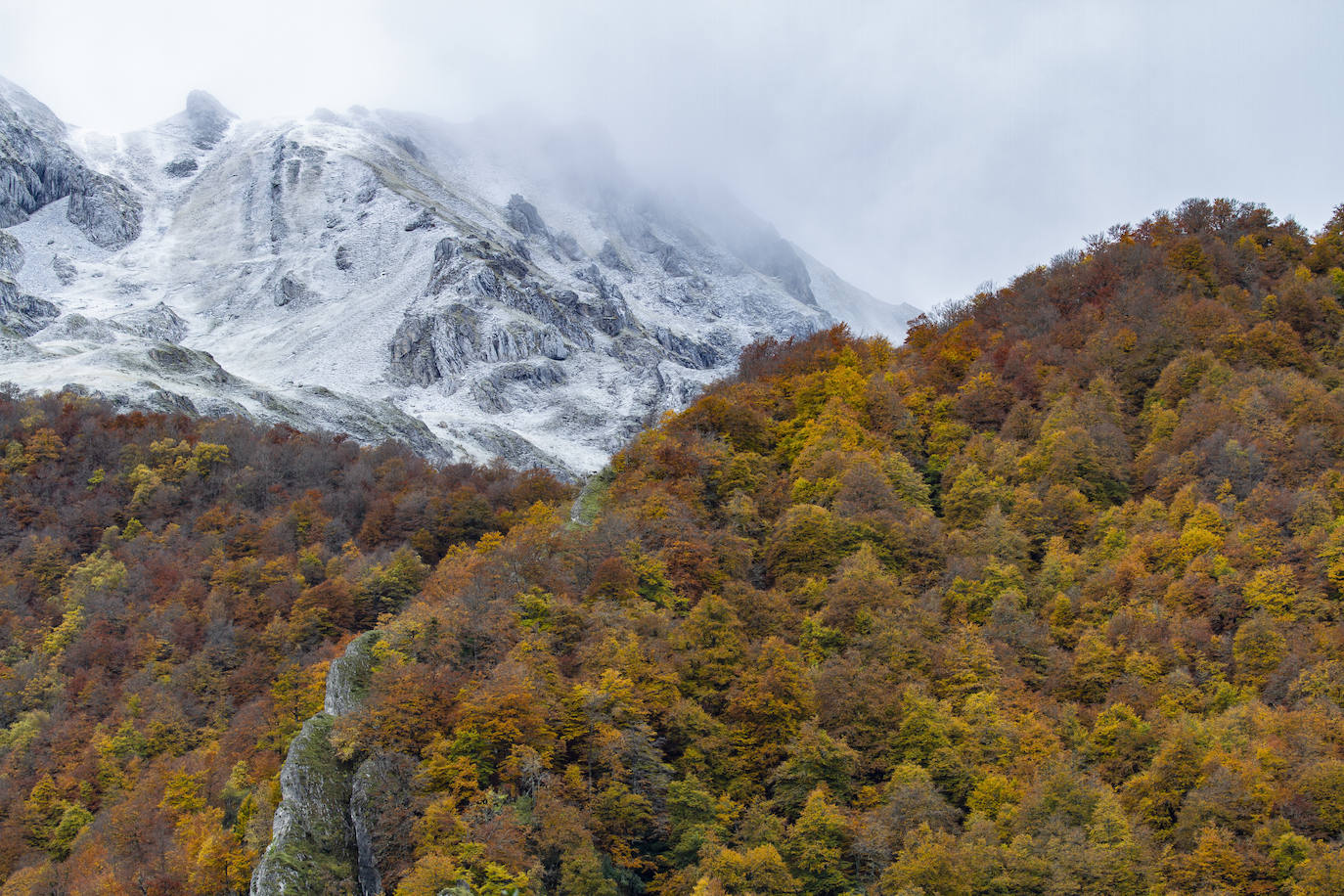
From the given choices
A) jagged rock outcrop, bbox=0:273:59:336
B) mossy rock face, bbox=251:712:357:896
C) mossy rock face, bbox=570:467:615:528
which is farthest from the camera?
jagged rock outcrop, bbox=0:273:59:336

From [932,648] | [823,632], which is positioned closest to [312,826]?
[823,632]

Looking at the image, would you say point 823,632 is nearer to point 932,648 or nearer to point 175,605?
point 932,648

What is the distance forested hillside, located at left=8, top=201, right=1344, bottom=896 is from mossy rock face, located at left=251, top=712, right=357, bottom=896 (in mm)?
1519

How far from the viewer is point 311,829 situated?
3347 centimetres

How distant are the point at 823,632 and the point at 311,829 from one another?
26.2 m

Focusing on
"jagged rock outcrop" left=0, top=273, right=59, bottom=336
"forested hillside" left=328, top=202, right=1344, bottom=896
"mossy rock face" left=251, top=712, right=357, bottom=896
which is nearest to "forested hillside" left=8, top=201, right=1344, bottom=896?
"forested hillside" left=328, top=202, right=1344, bottom=896

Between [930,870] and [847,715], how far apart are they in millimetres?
10418

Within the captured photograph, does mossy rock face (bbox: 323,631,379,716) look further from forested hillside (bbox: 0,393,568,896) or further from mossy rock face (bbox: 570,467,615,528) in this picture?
mossy rock face (bbox: 570,467,615,528)

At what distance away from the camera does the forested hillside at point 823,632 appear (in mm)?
32844

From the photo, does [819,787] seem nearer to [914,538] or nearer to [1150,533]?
[914,538]

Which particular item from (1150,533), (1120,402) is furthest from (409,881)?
(1120,402)

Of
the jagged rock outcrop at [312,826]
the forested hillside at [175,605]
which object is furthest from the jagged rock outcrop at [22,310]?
the jagged rock outcrop at [312,826]

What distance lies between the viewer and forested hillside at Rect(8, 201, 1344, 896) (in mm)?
32844

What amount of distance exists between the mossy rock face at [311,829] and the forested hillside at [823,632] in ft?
4.98
